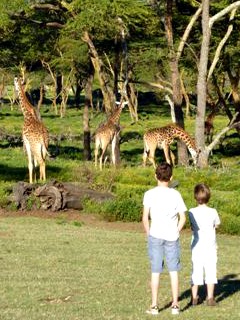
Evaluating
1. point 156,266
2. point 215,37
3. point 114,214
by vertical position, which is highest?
point 215,37

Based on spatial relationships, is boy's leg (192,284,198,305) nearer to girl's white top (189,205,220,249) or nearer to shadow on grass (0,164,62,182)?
girl's white top (189,205,220,249)

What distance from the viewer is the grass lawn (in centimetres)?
1080

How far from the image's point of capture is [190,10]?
118 ft

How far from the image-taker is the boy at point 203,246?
11250 mm

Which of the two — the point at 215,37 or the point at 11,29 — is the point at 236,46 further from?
A: the point at 11,29

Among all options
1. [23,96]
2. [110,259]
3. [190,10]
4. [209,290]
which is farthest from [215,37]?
[209,290]

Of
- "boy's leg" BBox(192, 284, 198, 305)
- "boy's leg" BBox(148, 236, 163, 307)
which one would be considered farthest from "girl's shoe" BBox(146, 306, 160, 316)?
"boy's leg" BBox(192, 284, 198, 305)

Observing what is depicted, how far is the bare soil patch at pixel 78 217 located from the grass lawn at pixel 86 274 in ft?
0.88

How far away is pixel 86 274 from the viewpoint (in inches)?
547

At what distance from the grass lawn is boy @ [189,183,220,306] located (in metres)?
0.28

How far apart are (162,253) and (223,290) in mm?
2391

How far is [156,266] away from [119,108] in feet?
66.2

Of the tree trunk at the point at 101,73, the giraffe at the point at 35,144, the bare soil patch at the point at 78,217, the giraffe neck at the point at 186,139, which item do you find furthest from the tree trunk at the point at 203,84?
the bare soil patch at the point at 78,217

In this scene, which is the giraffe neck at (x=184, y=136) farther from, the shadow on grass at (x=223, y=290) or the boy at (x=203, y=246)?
the boy at (x=203, y=246)
